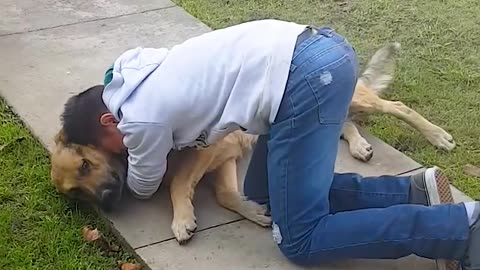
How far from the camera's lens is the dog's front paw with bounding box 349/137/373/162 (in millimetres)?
4609

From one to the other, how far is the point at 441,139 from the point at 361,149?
46 centimetres

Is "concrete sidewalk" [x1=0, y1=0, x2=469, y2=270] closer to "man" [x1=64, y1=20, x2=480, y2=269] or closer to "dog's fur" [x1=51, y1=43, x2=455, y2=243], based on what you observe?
"dog's fur" [x1=51, y1=43, x2=455, y2=243]

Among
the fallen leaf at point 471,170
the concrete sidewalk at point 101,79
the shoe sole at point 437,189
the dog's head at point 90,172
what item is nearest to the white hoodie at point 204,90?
the dog's head at point 90,172

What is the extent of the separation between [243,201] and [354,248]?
733mm

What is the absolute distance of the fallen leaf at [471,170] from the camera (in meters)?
4.55

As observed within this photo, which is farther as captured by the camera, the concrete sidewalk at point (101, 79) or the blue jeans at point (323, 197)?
the concrete sidewalk at point (101, 79)

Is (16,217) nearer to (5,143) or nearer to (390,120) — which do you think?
(5,143)

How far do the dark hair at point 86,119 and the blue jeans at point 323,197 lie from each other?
79 cm

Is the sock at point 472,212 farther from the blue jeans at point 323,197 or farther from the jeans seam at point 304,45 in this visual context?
the jeans seam at point 304,45

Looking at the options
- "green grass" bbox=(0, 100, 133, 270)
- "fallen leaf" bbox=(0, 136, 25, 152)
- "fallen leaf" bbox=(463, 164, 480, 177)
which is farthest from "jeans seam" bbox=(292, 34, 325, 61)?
"fallen leaf" bbox=(0, 136, 25, 152)

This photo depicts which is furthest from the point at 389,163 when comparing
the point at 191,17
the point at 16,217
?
the point at 191,17

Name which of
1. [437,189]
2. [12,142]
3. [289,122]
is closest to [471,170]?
[437,189]

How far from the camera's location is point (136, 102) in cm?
373

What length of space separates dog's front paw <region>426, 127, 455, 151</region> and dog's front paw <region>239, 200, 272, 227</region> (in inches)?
44.8
